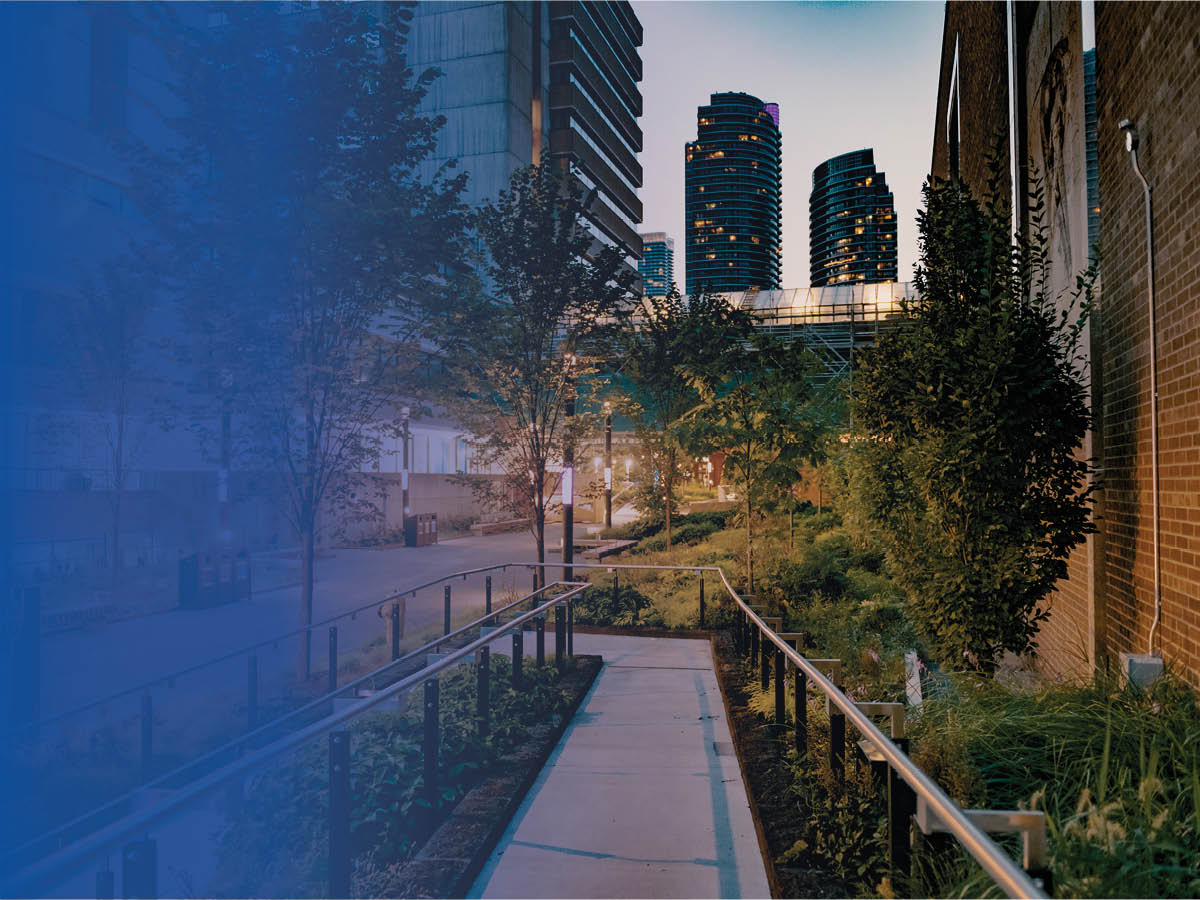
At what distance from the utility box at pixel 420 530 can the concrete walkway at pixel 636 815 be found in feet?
68.1

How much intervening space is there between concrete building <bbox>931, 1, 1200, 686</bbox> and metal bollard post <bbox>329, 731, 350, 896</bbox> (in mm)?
4841

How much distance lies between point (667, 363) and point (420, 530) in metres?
12.4

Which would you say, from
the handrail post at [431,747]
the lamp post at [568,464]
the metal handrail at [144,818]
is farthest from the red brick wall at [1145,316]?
the lamp post at [568,464]

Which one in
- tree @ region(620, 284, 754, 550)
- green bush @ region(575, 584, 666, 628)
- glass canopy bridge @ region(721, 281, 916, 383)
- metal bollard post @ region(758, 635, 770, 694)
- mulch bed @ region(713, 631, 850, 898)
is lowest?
green bush @ region(575, 584, 666, 628)

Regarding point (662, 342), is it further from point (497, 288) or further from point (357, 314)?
point (357, 314)

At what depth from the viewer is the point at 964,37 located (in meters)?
15.3

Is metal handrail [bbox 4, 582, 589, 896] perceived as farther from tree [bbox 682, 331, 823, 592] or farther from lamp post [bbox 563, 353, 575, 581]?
lamp post [bbox 563, 353, 575, 581]

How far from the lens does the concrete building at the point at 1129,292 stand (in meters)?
4.61

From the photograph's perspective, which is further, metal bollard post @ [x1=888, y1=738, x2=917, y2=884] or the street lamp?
the street lamp

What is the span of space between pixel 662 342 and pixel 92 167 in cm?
1902

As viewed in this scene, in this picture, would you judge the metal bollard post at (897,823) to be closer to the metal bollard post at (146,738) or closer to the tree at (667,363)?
the metal bollard post at (146,738)

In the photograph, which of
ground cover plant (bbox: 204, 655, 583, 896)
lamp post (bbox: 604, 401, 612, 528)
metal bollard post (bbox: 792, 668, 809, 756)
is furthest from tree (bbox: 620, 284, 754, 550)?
metal bollard post (bbox: 792, 668, 809, 756)

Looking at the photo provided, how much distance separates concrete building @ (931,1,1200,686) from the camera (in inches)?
181

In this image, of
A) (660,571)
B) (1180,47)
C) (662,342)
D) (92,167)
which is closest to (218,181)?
(1180,47)
